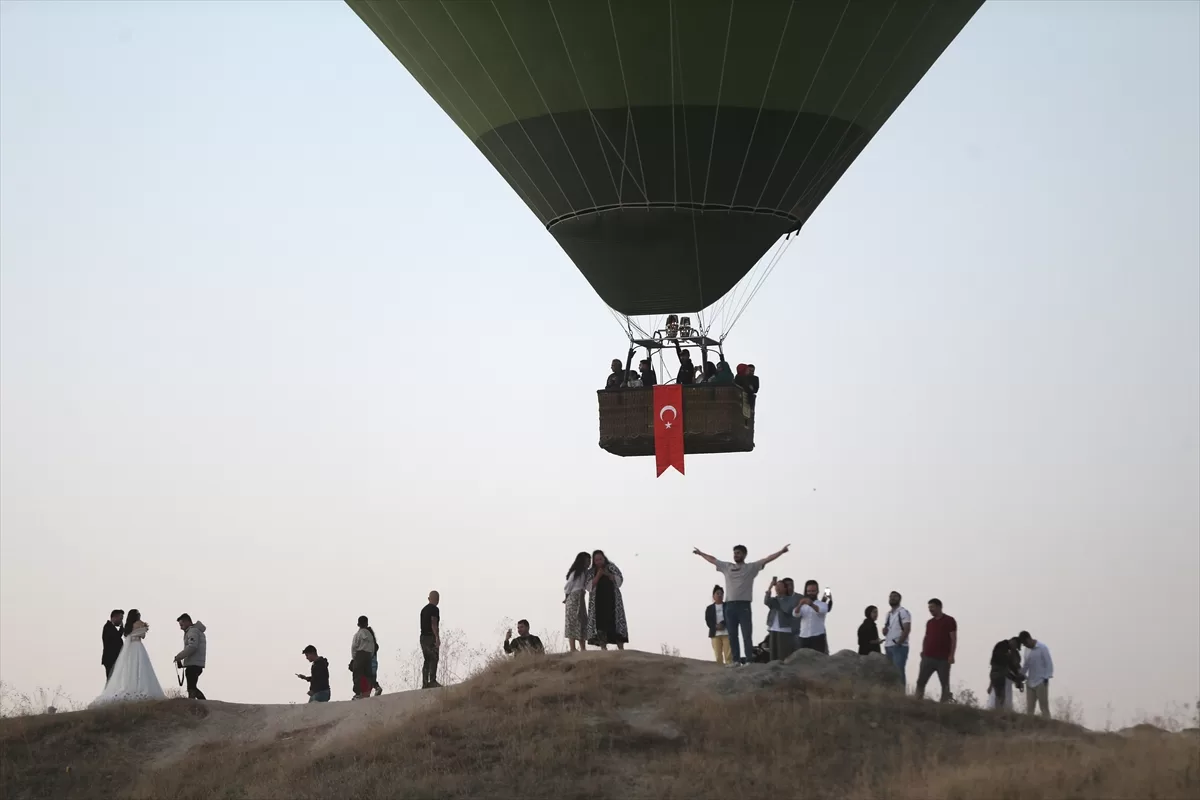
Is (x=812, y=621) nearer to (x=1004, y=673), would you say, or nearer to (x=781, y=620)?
(x=781, y=620)

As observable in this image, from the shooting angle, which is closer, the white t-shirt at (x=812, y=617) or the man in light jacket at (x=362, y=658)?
the white t-shirt at (x=812, y=617)

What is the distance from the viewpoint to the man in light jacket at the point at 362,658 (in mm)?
21391

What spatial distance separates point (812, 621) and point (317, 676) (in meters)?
6.25

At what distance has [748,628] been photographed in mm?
19719

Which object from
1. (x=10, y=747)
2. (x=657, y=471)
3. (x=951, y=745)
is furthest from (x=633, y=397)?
(x=10, y=747)

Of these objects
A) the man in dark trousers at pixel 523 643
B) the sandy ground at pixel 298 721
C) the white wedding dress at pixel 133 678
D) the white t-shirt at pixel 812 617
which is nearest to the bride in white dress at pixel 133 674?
the white wedding dress at pixel 133 678

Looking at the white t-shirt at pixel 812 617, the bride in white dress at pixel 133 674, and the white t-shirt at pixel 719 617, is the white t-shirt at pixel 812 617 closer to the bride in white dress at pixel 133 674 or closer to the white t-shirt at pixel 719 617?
the white t-shirt at pixel 719 617

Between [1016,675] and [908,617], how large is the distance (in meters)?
1.26

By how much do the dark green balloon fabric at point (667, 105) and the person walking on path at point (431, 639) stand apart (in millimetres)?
5566

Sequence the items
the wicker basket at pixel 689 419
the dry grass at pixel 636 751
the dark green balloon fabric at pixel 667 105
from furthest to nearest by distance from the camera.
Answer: the wicker basket at pixel 689 419 → the dark green balloon fabric at pixel 667 105 → the dry grass at pixel 636 751

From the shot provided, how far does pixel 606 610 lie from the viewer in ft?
65.6

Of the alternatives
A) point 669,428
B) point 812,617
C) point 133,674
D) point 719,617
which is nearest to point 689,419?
point 669,428

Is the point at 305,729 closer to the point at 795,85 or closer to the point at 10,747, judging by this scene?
the point at 10,747

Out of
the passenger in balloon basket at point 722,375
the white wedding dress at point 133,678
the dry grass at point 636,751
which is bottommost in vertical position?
the dry grass at point 636,751
